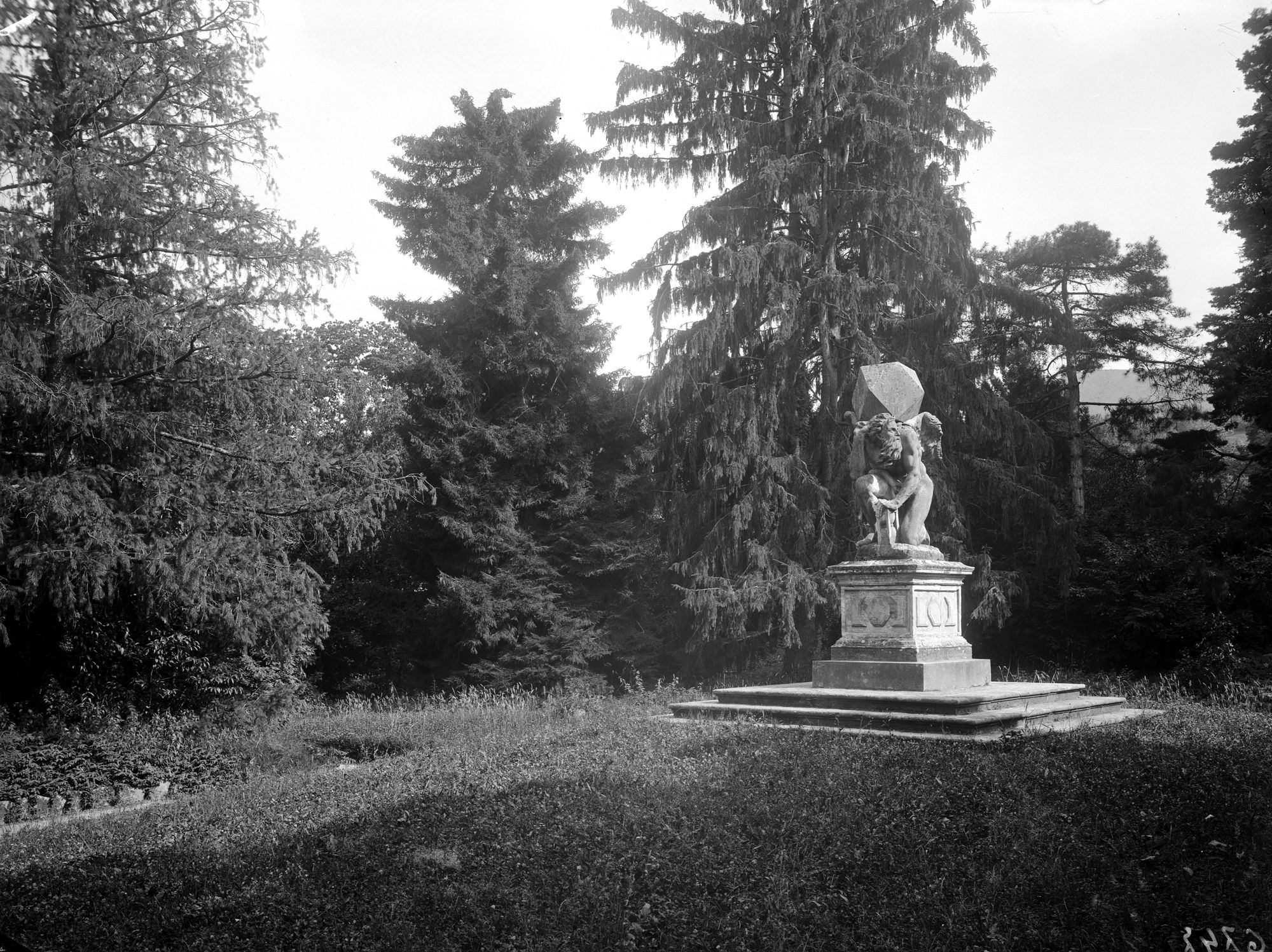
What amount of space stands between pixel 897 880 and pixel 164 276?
37.4 ft

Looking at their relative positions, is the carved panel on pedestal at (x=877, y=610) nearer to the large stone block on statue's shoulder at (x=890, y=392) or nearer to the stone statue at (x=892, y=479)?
the stone statue at (x=892, y=479)

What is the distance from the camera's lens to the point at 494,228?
2211 cm

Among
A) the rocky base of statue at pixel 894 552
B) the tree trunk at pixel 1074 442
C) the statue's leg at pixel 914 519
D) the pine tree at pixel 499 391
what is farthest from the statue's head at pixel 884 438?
the tree trunk at pixel 1074 442

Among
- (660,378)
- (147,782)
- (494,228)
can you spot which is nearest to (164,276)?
(147,782)

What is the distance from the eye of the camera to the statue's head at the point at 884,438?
11.0 m

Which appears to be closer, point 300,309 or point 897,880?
point 897,880

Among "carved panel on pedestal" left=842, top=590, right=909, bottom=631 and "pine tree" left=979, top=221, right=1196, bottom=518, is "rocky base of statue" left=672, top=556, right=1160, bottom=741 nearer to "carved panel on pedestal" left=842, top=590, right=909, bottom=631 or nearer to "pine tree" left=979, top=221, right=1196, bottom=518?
"carved panel on pedestal" left=842, top=590, right=909, bottom=631

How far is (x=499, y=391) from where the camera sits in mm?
22484

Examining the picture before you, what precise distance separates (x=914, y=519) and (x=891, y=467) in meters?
0.62

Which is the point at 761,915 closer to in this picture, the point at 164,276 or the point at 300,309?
the point at 300,309

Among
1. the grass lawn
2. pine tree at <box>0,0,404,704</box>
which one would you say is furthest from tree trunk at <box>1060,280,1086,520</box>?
pine tree at <box>0,0,404,704</box>

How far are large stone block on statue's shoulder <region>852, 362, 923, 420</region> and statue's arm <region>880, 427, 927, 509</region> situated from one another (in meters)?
0.26

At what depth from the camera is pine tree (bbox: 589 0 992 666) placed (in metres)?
17.3

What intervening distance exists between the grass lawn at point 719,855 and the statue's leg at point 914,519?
3.06 meters
